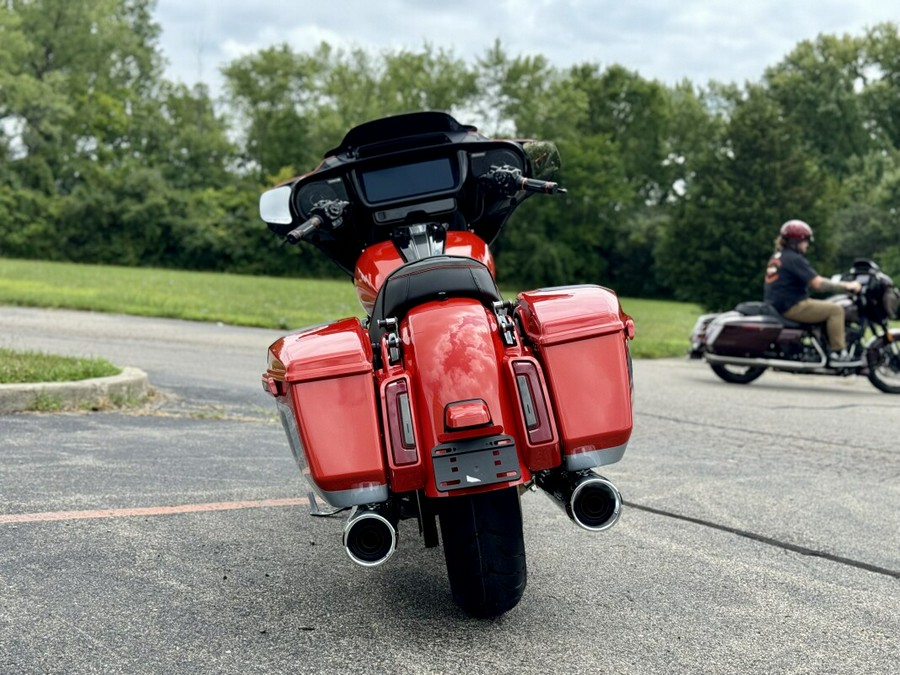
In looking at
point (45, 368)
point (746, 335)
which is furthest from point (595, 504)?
point (746, 335)

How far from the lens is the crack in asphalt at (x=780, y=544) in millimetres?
3755

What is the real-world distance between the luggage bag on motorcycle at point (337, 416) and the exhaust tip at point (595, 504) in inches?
22.3

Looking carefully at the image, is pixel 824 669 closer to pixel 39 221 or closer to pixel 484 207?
pixel 484 207

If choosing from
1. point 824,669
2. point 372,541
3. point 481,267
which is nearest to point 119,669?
point 372,541

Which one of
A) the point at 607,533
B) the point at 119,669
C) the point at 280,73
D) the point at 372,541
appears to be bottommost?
the point at 607,533

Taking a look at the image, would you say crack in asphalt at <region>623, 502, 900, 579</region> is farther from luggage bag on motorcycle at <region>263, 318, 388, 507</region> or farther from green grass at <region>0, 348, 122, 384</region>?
green grass at <region>0, 348, 122, 384</region>

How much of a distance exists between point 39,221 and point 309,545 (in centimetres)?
5755

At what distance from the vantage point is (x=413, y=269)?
10.5 ft

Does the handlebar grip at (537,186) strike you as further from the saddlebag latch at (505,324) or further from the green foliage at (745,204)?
the green foliage at (745,204)

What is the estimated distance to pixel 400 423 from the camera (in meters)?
2.81

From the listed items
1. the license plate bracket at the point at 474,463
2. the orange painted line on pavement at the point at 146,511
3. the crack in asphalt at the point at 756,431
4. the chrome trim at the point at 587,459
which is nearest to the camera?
the license plate bracket at the point at 474,463

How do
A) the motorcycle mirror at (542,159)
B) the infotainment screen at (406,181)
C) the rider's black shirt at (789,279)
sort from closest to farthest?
the infotainment screen at (406,181), the motorcycle mirror at (542,159), the rider's black shirt at (789,279)

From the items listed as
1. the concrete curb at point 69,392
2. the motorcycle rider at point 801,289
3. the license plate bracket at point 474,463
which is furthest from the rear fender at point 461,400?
the motorcycle rider at point 801,289

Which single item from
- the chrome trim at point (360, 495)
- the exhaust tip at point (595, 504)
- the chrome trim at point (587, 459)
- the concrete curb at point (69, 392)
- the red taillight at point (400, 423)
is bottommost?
the concrete curb at point (69, 392)
